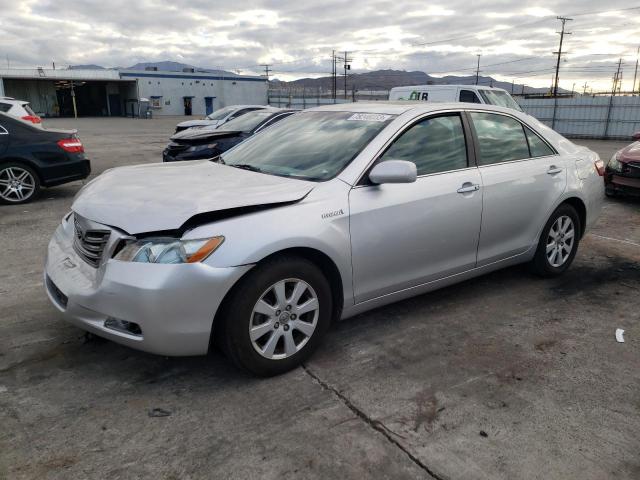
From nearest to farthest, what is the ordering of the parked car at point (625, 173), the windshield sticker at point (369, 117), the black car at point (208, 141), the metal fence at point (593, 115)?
the windshield sticker at point (369, 117), the parked car at point (625, 173), the black car at point (208, 141), the metal fence at point (593, 115)

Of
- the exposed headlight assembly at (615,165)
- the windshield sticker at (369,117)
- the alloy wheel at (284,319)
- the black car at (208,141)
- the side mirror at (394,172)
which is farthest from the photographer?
the black car at (208,141)

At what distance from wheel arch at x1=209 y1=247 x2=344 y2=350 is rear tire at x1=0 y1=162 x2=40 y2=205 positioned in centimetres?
646

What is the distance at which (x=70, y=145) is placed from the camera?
816 centimetres

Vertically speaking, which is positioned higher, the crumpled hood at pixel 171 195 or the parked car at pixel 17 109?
the parked car at pixel 17 109

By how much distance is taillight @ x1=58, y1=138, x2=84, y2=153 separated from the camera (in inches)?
319

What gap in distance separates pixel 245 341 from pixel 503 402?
1.47 m

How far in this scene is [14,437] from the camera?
99.7 inches

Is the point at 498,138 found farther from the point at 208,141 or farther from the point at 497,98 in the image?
the point at 497,98

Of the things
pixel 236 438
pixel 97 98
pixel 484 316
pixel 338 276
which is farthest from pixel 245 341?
pixel 97 98

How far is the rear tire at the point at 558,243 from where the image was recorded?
4609 mm

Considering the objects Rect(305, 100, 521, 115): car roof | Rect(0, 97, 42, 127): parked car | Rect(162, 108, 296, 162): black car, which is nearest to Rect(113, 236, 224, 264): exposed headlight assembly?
Rect(305, 100, 521, 115): car roof

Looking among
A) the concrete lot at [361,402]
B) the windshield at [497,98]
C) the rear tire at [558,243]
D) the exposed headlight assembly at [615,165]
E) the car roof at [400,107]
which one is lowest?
the concrete lot at [361,402]

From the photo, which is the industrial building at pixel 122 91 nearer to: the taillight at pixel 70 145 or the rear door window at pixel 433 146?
the taillight at pixel 70 145

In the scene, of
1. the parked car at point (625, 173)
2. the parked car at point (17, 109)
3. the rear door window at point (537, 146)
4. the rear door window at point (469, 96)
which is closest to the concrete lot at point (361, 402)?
the rear door window at point (537, 146)
